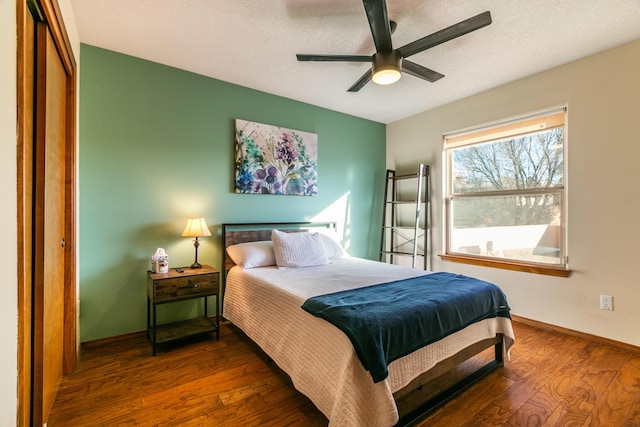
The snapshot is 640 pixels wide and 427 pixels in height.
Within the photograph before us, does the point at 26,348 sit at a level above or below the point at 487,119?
below

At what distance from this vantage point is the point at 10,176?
97 centimetres

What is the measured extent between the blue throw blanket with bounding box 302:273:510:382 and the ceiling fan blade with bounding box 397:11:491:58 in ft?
5.22

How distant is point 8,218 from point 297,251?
6.76 ft

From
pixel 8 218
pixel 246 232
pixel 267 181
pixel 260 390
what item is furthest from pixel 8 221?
pixel 267 181

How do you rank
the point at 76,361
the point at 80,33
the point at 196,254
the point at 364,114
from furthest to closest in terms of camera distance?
the point at 364,114 → the point at 196,254 → the point at 80,33 → the point at 76,361

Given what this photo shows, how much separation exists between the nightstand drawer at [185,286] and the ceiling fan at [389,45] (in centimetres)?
192

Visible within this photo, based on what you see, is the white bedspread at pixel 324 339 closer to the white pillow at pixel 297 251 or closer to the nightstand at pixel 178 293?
the white pillow at pixel 297 251

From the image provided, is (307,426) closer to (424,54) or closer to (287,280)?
(287,280)

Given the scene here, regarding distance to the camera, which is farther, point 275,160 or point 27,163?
point 275,160

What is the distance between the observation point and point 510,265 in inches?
122

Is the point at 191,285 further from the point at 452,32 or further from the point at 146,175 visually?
the point at 452,32

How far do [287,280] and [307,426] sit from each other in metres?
0.96

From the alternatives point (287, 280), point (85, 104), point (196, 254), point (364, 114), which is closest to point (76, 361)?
point (196, 254)

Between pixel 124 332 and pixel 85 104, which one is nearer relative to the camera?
pixel 85 104
